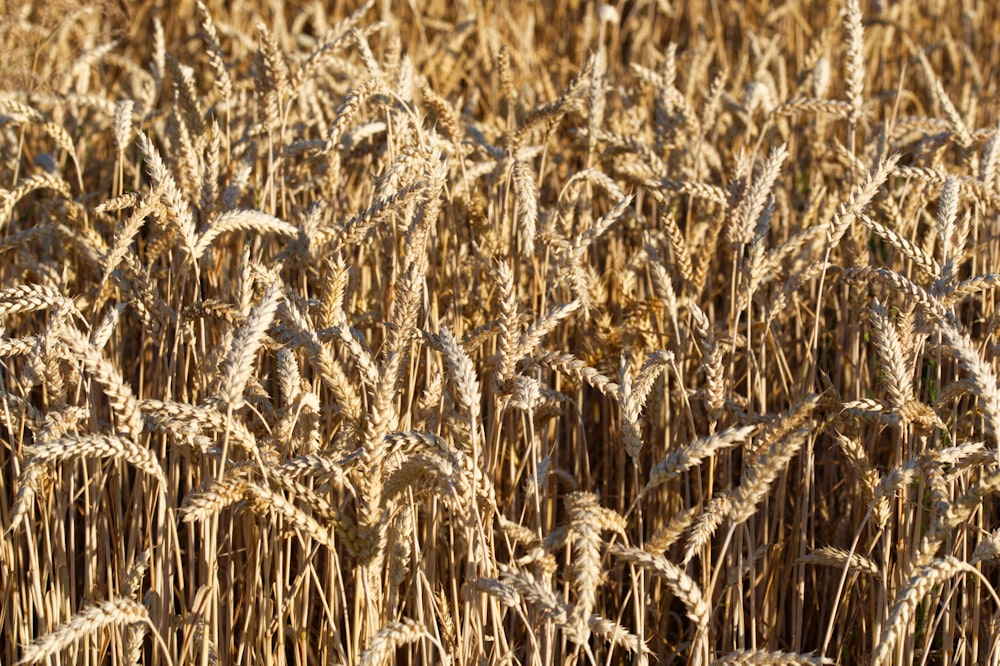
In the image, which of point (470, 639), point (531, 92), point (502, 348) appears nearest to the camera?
point (502, 348)

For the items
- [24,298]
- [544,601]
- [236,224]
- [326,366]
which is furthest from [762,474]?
[24,298]

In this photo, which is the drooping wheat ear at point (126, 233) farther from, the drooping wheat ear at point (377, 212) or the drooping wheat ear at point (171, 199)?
the drooping wheat ear at point (377, 212)

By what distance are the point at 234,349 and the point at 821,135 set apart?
84.3 inches

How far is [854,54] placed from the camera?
2309 mm

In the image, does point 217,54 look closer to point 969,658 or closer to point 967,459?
point 967,459

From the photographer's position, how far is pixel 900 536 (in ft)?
5.97

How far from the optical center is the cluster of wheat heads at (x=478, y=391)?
1530mm

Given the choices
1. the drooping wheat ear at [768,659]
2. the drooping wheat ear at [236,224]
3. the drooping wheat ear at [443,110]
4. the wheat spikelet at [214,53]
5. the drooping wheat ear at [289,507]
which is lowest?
the drooping wheat ear at [768,659]

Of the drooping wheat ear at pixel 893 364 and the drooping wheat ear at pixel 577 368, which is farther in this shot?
the drooping wheat ear at pixel 577 368

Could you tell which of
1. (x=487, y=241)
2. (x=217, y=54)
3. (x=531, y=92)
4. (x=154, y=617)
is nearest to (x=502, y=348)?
(x=487, y=241)

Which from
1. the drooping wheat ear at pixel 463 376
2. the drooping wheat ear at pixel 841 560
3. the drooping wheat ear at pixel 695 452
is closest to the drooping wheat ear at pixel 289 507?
the drooping wheat ear at pixel 463 376

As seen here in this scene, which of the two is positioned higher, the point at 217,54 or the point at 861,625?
the point at 217,54

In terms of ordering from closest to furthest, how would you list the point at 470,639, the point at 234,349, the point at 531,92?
1. the point at 234,349
2. the point at 470,639
3. the point at 531,92

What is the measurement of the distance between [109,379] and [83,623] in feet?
1.10
